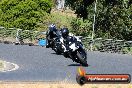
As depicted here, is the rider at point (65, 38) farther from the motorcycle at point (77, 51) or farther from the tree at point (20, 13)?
the tree at point (20, 13)

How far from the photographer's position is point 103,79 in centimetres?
1082

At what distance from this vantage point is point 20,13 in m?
→ 44.1

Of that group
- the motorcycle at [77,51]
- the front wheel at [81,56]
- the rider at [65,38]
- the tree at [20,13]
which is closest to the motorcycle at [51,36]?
the rider at [65,38]

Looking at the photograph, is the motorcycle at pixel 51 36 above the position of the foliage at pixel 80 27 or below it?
above

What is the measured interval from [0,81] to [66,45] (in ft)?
22.2

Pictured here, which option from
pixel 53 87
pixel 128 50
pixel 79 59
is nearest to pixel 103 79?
pixel 53 87

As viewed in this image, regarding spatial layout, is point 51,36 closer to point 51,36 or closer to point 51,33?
point 51,36

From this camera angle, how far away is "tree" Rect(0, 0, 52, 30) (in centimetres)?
4353

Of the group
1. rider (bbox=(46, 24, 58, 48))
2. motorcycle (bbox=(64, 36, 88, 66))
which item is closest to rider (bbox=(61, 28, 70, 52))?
motorcycle (bbox=(64, 36, 88, 66))

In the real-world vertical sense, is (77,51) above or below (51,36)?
above

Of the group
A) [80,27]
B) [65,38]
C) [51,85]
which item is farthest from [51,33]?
[80,27]

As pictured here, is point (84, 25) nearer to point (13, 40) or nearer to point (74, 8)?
point (74, 8)

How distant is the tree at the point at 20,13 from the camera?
43531 millimetres

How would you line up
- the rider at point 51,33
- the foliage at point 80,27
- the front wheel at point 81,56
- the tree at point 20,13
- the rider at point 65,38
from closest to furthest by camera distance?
the front wheel at point 81,56, the rider at point 65,38, the rider at point 51,33, the tree at point 20,13, the foliage at point 80,27
